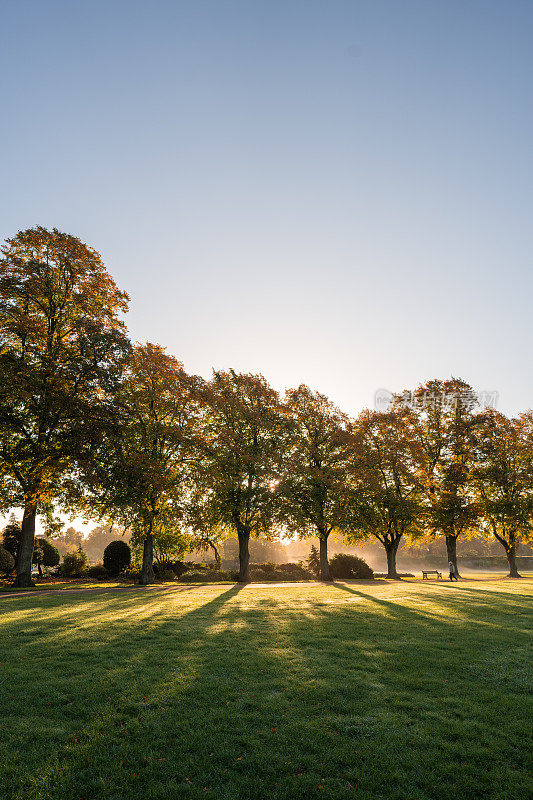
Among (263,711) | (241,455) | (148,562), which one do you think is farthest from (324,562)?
(263,711)

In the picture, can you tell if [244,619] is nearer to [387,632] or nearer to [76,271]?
[387,632]

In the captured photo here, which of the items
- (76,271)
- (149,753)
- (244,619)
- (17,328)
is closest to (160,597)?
(244,619)

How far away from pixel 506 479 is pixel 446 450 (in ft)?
20.3

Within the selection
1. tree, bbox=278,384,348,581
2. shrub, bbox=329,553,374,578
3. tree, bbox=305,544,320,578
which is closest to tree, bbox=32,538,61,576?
tree, bbox=278,384,348,581

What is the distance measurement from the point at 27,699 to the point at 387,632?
8.35 m

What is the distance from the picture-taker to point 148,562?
27.4 metres

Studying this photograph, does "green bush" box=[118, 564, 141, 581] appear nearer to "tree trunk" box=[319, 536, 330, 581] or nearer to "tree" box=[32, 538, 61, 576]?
"tree" box=[32, 538, 61, 576]

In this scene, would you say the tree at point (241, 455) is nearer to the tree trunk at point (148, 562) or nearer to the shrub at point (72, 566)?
the tree trunk at point (148, 562)

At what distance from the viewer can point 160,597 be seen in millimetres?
18297

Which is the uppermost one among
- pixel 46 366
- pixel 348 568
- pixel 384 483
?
pixel 46 366

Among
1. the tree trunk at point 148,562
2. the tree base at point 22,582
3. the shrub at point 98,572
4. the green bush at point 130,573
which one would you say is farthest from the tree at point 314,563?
the tree base at point 22,582

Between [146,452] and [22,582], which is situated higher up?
[146,452]

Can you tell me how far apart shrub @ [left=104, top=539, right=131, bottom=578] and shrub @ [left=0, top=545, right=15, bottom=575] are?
257 inches

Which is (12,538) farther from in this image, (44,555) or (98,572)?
(98,572)
